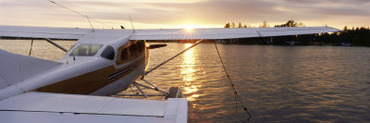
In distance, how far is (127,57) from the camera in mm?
8336

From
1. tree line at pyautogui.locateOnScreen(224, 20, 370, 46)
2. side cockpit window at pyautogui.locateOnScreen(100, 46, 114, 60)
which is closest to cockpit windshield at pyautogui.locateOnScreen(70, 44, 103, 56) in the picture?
side cockpit window at pyautogui.locateOnScreen(100, 46, 114, 60)

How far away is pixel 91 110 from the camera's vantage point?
2.90 m

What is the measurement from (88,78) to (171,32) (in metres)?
4.80

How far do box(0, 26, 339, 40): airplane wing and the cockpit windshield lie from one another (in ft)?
6.55

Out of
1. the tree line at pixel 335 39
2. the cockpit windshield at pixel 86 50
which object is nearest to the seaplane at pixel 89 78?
the cockpit windshield at pixel 86 50

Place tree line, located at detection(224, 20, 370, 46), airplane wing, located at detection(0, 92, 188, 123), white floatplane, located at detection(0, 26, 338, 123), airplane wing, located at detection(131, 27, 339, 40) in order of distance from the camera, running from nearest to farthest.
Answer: airplane wing, located at detection(0, 92, 188, 123), white floatplane, located at detection(0, 26, 338, 123), airplane wing, located at detection(131, 27, 339, 40), tree line, located at detection(224, 20, 370, 46)

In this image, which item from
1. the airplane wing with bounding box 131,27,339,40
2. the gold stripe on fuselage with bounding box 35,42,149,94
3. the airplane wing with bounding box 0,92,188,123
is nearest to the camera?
the airplane wing with bounding box 0,92,188,123

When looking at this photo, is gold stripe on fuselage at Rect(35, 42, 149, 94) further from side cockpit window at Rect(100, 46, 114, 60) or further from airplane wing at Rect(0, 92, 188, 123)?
airplane wing at Rect(0, 92, 188, 123)

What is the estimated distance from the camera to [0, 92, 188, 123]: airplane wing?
2684mm

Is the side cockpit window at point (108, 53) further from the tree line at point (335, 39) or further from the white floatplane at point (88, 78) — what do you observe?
the tree line at point (335, 39)

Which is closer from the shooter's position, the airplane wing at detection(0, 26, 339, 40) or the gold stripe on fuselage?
the gold stripe on fuselage

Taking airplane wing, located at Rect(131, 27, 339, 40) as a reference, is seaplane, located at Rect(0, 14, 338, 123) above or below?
below

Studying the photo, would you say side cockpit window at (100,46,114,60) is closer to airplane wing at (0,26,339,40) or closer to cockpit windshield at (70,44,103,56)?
cockpit windshield at (70,44,103,56)

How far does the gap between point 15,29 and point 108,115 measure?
8993 millimetres
